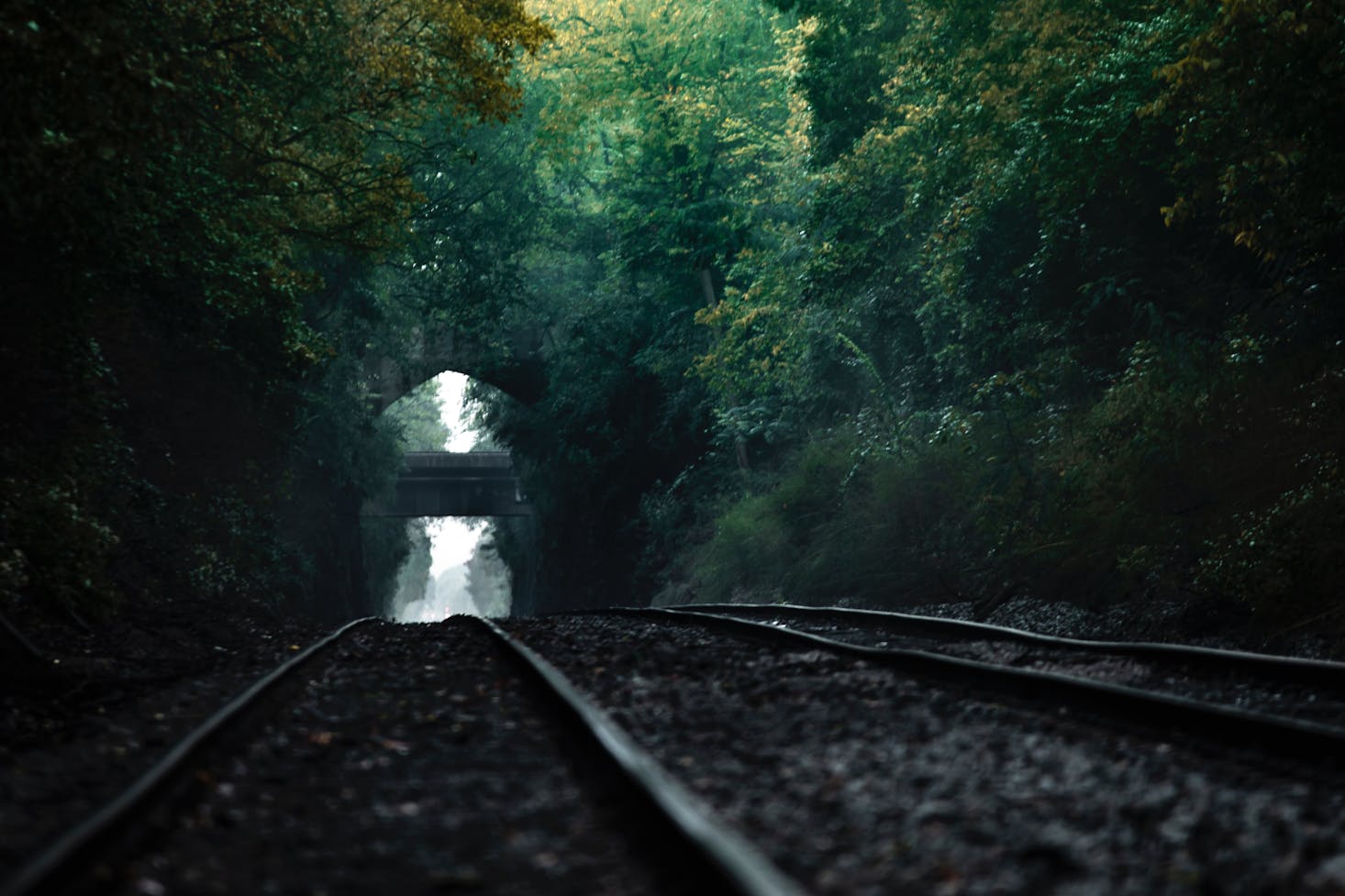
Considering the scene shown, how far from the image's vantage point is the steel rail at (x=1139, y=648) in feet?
19.5

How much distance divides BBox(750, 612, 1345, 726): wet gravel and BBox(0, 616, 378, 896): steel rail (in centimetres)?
486

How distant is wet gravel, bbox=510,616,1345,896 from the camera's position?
3.06 m

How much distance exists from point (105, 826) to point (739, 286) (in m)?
24.6

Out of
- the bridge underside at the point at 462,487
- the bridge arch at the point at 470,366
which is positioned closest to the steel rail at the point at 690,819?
the bridge arch at the point at 470,366

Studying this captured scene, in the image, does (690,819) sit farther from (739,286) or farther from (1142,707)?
(739,286)

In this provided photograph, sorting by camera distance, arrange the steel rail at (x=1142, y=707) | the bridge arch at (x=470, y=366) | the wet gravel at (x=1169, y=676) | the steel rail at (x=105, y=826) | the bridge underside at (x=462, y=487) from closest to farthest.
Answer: the steel rail at (x=105, y=826)
the steel rail at (x=1142, y=707)
the wet gravel at (x=1169, y=676)
the bridge arch at (x=470, y=366)
the bridge underside at (x=462, y=487)

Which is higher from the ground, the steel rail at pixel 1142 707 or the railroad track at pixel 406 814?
the steel rail at pixel 1142 707

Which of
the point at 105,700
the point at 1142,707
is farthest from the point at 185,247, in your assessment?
the point at 1142,707

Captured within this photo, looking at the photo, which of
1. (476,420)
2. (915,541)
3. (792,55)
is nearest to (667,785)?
(915,541)

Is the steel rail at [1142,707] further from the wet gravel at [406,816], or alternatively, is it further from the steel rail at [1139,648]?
the wet gravel at [406,816]

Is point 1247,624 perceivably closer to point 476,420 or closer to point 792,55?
point 792,55

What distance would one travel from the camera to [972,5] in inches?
639

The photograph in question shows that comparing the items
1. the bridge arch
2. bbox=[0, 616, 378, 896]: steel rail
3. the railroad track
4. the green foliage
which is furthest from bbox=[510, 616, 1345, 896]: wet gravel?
the bridge arch

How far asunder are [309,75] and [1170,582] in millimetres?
13322
